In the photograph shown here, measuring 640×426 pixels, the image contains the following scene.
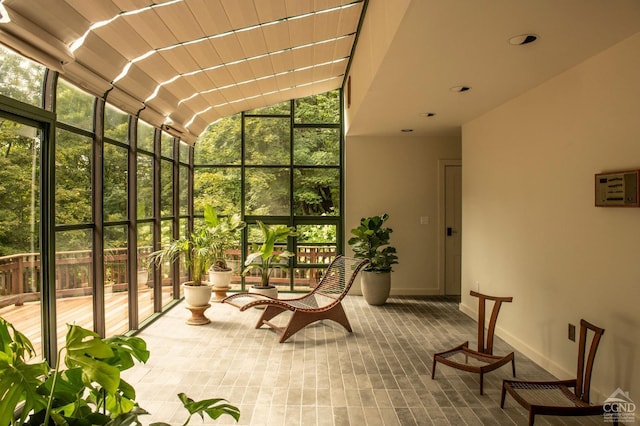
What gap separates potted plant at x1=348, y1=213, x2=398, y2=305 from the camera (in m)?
6.70

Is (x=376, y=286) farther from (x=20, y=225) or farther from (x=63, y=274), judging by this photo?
(x=20, y=225)

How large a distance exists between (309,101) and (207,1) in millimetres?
4330

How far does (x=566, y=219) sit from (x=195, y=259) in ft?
13.2

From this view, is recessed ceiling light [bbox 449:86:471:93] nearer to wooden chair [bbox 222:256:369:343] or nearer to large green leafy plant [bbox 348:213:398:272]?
wooden chair [bbox 222:256:369:343]

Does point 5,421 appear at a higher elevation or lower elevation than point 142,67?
lower

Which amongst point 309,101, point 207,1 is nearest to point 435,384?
point 207,1

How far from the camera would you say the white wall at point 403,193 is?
24.4 feet

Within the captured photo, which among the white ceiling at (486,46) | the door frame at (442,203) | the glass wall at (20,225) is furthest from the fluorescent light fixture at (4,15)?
the door frame at (442,203)

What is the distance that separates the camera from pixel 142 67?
433 cm

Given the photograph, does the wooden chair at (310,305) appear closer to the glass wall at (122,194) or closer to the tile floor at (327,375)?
the tile floor at (327,375)

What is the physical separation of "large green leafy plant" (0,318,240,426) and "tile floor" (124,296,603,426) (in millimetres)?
1633

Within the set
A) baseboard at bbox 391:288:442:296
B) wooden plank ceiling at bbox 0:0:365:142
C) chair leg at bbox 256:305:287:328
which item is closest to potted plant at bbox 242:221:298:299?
chair leg at bbox 256:305:287:328

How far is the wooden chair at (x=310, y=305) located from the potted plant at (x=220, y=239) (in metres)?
0.77

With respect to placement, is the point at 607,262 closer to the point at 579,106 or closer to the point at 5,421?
the point at 579,106
